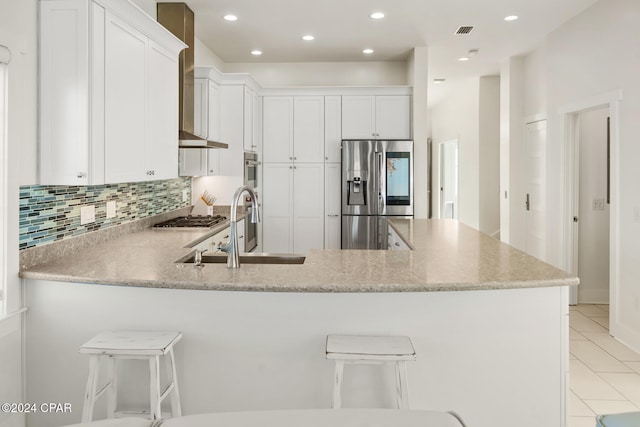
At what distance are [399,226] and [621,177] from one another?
1.85 meters

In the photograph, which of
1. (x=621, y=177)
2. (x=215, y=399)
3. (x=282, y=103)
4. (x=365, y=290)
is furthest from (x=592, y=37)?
(x=215, y=399)

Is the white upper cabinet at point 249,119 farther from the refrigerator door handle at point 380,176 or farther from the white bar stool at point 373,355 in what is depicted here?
the white bar stool at point 373,355

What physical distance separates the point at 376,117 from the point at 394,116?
0.72ft

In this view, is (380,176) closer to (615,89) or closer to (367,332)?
(615,89)

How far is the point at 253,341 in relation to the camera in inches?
92.8

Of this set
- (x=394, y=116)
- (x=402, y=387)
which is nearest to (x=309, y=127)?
(x=394, y=116)

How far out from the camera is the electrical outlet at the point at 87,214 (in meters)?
3.25

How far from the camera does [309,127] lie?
20.9ft

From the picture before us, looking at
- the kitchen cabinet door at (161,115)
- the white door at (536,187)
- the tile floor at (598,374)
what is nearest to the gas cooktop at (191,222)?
the kitchen cabinet door at (161,115)

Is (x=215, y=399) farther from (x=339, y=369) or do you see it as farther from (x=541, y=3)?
(x=541, y=3)

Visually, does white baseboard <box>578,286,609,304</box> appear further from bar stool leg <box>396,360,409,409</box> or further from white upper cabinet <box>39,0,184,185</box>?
white upper cabinet <box>39,0,184,185</box>

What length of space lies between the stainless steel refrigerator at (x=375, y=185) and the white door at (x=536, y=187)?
156cm

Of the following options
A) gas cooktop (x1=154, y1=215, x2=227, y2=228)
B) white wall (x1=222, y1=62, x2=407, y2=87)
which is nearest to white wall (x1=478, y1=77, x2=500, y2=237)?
white wall (x1=222, y1=62, x2=407, y2=87)

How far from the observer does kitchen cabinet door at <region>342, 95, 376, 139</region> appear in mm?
6281
